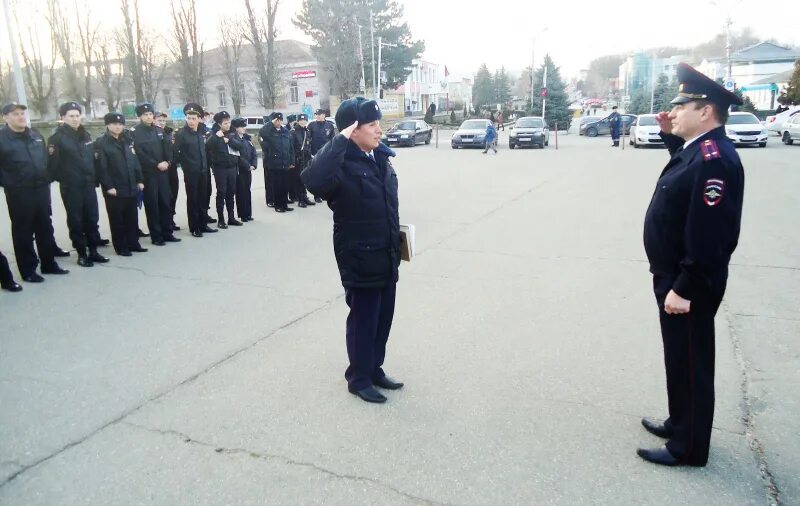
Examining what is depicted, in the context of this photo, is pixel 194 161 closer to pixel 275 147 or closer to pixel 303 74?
pixel 275 147

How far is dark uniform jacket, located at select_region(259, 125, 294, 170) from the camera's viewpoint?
11.7 metres

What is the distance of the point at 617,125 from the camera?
28844 mm

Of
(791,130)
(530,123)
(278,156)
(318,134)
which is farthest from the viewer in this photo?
(530,123)

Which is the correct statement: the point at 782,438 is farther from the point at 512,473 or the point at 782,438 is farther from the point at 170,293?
the point at 170,293

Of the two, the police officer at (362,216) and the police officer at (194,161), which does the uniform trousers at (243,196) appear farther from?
the police officer at (362,216)

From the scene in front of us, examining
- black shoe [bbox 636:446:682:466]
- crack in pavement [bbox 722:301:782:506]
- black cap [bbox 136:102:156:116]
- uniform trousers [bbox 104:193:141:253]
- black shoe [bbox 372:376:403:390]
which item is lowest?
crack in pavement [bbox 722:301:782:506]

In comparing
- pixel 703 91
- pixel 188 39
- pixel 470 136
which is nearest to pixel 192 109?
pixel 703 91

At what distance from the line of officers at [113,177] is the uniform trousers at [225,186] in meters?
0.02

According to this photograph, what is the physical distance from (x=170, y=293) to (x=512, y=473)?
4.58 metres

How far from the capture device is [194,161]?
940cm

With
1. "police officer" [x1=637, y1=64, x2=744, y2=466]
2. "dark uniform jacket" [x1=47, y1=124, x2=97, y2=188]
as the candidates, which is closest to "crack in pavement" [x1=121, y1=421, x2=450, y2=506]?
"police officer" [x1=637, y1=64, x2=744, y2=466]

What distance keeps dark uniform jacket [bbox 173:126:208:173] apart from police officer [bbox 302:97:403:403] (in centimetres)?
641

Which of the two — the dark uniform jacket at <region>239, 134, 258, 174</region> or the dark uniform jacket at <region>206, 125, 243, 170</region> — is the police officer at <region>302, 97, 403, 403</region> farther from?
the dark uniform jacket at <region>239, 134, 258, 174</region>

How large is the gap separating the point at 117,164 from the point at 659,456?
7.46 meters
